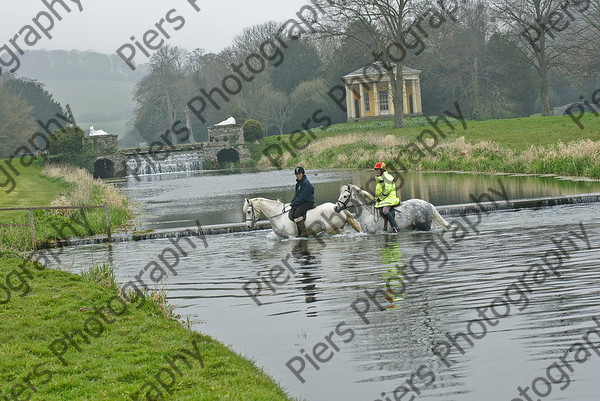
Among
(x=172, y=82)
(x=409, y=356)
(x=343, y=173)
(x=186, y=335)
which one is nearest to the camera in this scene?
(x=409, y=356)

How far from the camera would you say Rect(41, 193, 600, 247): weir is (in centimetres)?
2375

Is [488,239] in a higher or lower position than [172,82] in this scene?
lower

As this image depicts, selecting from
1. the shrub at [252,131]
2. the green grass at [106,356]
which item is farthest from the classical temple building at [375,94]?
the green grass at [106,356]

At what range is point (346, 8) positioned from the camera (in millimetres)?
59875

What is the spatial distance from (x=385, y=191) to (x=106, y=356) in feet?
38.3

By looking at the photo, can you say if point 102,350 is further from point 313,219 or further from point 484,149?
point 484,149

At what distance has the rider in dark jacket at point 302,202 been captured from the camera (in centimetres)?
2072

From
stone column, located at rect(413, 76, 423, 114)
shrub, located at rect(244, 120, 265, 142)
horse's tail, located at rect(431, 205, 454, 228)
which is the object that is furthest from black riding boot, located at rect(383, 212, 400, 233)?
stone column, located at rect(413, 76, 423, 114)

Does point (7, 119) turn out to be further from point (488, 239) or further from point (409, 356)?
point (409, 356)

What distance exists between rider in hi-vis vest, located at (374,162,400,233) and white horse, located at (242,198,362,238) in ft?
3.24

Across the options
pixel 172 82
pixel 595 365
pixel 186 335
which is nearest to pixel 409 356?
pixel 595 365

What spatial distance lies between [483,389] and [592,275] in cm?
563

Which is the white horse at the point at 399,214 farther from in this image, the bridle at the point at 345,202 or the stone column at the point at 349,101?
the stone column at the point at 349,101

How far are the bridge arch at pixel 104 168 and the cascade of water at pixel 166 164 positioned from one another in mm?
1726
